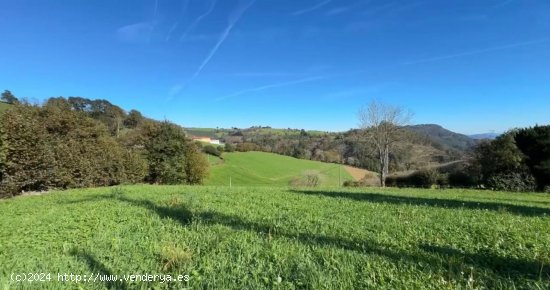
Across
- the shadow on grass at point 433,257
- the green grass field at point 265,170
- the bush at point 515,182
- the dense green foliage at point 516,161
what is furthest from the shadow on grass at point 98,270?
the green grass field at point 265,170

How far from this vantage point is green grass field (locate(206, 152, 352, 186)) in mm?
61125

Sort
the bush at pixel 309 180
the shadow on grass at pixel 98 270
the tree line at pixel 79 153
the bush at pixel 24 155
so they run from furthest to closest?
the bush at pixel 309 180
the tree line at pixel 79 153
the bush at pixel 24 155
the shadow on grass at pixel 98 270

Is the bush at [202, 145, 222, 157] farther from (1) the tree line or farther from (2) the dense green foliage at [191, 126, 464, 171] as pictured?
(1) the tree line

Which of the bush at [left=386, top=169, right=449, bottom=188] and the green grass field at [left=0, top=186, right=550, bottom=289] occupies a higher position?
the green grass field at [left=0, top=186, right=550, bottom=289]

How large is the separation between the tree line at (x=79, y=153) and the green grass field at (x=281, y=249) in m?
14.2

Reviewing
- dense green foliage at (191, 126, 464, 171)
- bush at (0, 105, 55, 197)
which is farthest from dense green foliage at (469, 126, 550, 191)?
bush at (0, 105, 55, 197)

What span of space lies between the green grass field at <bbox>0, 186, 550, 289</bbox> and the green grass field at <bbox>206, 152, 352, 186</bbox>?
4888 cm

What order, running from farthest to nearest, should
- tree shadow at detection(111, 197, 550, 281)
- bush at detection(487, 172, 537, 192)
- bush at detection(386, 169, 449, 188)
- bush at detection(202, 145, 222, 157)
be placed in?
1. bush at detection(202, 145, 222, 157)
2. bush at detection(386, 169, 449, 188)
3. bush at detection(487, 172, 537, 192)
4. tree shadow at detection(111, 197, 550, 281)

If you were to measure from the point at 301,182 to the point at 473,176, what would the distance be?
28.4 m

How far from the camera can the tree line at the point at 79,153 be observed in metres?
21.5

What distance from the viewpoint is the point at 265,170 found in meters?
73.8

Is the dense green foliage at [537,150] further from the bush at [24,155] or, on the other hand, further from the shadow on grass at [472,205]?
the bush at [24,155]

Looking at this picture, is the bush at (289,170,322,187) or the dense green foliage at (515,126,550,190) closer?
the dense green foliage at (515,126,550,190)

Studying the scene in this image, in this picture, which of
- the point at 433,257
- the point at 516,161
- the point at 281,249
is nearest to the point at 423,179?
the point at 516,161
